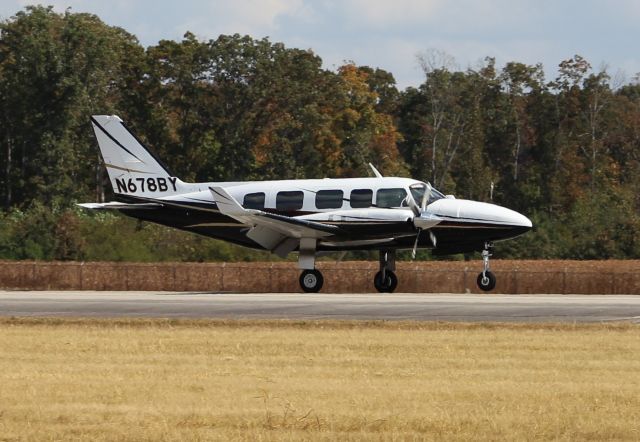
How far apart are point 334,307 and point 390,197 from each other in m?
7.42

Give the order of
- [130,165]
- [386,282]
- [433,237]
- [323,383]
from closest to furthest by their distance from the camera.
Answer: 1. [323,383]
2. [433,237]
3. [386,282]
4. [130,165]

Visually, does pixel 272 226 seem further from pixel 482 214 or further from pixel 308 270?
pixel 482 214

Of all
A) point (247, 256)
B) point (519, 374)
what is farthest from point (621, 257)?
point (519, 374)

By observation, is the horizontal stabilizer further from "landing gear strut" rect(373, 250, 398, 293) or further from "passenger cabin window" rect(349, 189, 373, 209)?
"landing gear strut" rect(373, 250, 398, 293)

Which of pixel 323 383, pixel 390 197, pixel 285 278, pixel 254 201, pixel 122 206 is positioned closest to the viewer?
pixel 323 383

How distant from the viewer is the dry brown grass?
1523cm

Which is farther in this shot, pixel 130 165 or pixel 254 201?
pixel 130 165

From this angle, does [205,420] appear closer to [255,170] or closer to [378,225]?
[378,225]

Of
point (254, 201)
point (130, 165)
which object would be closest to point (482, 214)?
point (254, 201)

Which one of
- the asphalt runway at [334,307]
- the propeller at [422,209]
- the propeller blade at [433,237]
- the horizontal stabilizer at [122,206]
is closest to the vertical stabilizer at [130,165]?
the horizontal stabilizer at [122,206]

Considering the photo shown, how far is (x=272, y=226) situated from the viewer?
130 ft

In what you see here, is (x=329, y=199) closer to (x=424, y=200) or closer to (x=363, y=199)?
(x=363, y=199)

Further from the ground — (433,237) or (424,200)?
(424,200)

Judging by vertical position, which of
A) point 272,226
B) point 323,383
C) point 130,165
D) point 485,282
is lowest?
point 323,383
